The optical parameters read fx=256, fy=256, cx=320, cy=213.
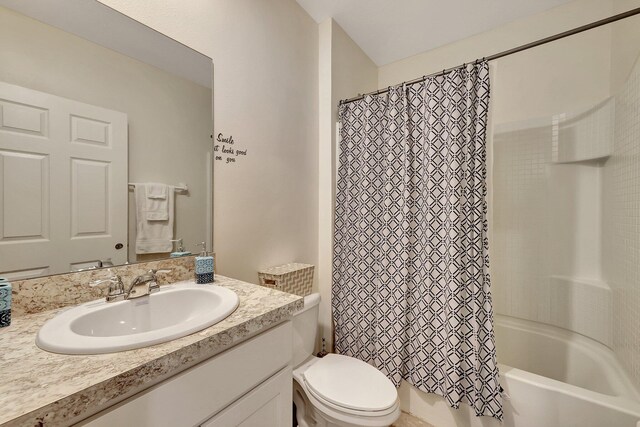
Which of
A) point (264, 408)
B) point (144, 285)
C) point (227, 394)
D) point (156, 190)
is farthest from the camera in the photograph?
point (156, 190)

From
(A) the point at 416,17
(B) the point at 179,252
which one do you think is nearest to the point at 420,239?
(B) the point at 179,252

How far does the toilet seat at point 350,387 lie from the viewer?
1.07 metres

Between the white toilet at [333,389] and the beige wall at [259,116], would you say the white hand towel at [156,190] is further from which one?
the white toilet at [333,389]

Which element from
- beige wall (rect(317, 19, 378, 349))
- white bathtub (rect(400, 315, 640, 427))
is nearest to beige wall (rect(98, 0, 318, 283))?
beige wall (rect(317, 19, 378, 349))

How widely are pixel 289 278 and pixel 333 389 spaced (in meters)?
0.57

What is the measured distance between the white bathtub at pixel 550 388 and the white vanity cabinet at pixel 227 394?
1.07 m

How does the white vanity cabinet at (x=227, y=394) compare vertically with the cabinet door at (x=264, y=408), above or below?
above

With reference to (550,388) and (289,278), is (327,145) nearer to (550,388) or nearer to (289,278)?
(289,278)

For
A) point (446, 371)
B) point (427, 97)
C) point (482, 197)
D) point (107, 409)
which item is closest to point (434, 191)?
point (482, 197)

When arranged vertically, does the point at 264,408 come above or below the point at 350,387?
above

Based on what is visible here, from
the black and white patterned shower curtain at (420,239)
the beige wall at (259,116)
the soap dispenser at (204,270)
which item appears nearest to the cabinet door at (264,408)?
the soap dispenser at (204,270)

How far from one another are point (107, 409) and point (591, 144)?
2.69 metres

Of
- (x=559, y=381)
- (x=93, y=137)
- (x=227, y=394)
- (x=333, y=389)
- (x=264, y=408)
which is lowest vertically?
(x=559, y=381)

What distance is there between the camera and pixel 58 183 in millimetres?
804
